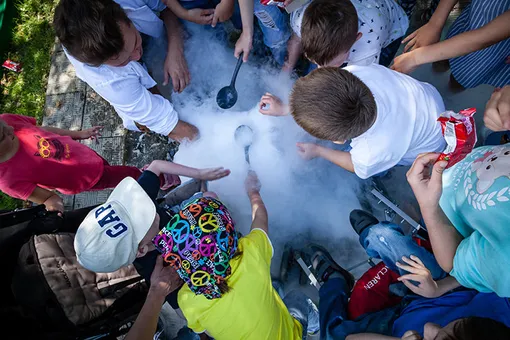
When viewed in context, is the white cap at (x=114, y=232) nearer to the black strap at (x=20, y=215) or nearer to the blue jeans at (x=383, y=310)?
the black strap at (x=20, y=215)

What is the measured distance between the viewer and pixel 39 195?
2.07 metres

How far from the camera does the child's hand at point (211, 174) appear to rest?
2.09 metres

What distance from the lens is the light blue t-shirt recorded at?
46.3 inches

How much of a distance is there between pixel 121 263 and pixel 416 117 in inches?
62.6

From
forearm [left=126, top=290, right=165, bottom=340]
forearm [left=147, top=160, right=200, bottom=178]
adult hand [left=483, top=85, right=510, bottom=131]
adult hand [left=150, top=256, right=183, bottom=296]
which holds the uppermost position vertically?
adult hand [left=483, top=85, right=510, bottom=131]

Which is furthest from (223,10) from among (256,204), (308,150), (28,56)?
(28,56)

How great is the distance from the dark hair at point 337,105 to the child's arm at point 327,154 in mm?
424

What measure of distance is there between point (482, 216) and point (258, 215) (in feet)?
3.65

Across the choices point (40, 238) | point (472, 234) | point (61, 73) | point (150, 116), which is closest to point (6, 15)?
point (61, 73)

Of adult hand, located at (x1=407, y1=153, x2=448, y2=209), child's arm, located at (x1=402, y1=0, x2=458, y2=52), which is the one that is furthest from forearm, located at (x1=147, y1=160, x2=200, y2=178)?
child's arm, located at (x1=402, y1=0, x2=458, y2=52)

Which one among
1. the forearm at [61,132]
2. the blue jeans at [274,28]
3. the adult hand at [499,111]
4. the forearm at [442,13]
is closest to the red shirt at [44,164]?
the forearm at [61,132]

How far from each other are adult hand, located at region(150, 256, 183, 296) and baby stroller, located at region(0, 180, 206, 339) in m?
0.15

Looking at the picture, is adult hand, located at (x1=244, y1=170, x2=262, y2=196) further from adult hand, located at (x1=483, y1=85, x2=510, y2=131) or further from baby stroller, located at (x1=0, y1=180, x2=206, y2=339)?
adult hand, located at (x1=483, y1=85, x2=510, y2=131)

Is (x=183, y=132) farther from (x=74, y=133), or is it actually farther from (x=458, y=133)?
(x=458, y=133)
